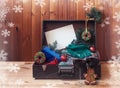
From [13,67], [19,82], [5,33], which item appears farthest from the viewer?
[5,33]

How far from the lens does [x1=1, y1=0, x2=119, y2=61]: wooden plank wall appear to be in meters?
1.49

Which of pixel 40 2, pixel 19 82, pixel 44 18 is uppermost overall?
pixel 40 2

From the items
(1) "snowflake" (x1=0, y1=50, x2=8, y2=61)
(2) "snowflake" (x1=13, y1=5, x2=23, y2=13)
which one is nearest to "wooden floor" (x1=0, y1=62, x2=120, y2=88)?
(1) "snowflake" (x1=0, y1=50, x2=8, y2=61)

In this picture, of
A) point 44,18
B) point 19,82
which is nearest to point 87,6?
point 44,18

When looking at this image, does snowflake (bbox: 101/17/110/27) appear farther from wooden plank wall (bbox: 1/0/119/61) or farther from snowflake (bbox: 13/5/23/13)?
snowflake (bbox: 13/5/23/13)

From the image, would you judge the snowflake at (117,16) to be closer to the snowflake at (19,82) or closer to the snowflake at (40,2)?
the snowflake at (40,2)

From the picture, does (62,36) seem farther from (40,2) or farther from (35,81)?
(35,81)

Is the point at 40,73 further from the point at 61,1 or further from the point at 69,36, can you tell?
the point at 61,1

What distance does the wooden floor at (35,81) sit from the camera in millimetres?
1146

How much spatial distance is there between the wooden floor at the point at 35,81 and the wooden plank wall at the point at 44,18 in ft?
0.56

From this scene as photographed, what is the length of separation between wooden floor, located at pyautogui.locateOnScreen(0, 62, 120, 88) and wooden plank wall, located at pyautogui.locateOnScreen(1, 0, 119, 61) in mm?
170

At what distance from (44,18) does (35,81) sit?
478 millimetres

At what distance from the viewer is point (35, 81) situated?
119 centimetres

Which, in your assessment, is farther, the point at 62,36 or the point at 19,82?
the point at 62,36
